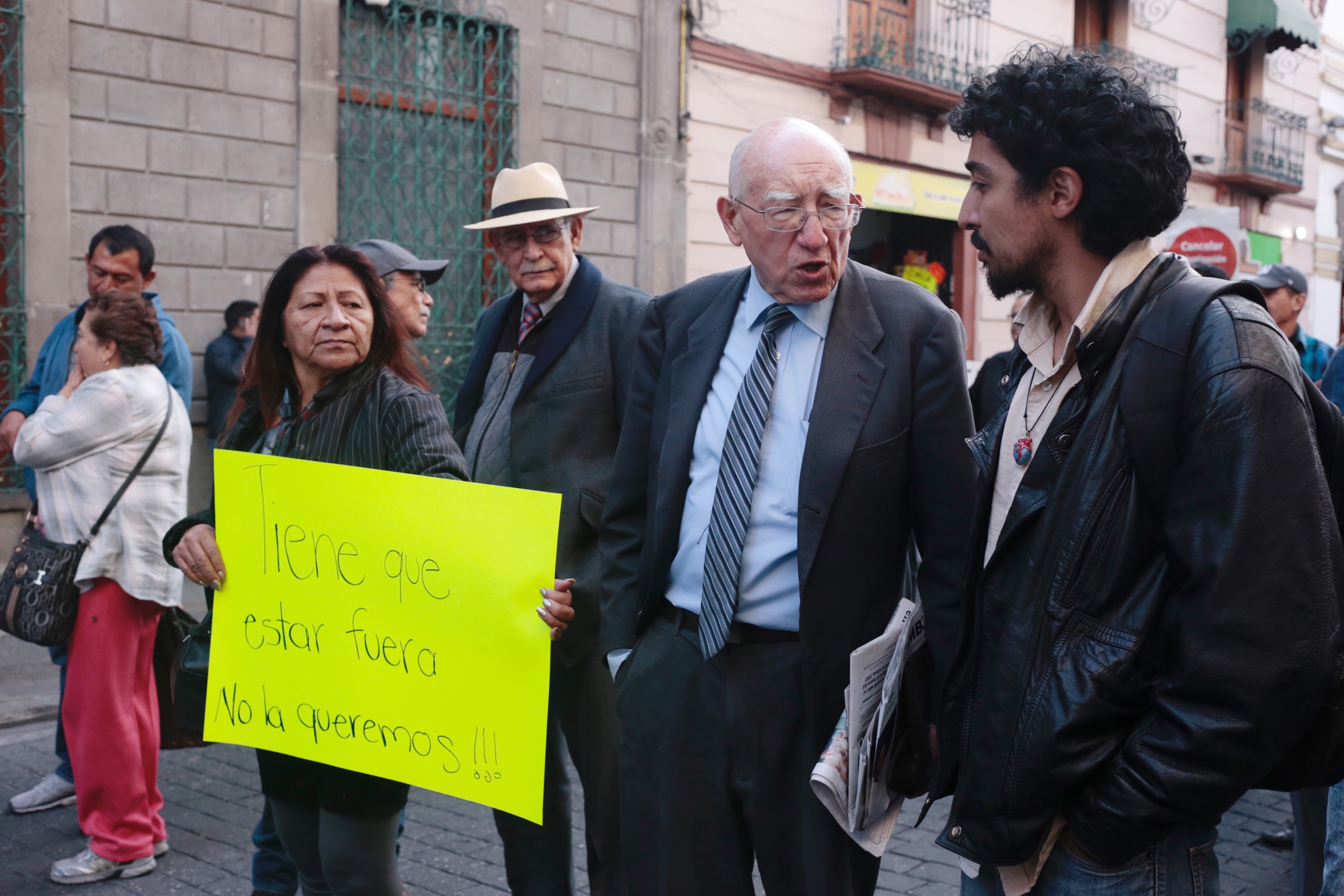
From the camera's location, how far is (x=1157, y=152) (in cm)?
176

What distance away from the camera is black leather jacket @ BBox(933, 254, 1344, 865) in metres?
1.53

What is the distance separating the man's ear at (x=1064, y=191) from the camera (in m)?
1.81

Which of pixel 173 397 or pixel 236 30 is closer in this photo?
pixel 173 397

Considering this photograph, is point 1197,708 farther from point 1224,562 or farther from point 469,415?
point 469,415

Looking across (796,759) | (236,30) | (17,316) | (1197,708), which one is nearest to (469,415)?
(796,759)

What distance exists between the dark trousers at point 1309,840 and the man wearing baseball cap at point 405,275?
3.32 metres

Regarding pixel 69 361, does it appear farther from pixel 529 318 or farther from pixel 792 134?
pixel 792 134

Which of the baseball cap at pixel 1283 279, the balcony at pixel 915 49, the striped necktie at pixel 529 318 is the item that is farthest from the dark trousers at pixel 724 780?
the balcony at pixel 915 49

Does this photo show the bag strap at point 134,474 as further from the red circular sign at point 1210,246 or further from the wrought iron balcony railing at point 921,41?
the wrought iron balcony railing at point 921,41

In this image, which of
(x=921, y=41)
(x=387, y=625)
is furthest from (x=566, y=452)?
(x=921, y=41)

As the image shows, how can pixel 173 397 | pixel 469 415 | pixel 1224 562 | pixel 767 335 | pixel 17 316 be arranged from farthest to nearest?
pixel 17 316
pixel 173 397
pixel 469 415
pixel 767 335
pixel 1224 562

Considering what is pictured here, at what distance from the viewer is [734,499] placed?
7.68 ft

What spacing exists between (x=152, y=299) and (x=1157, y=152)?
179 inches

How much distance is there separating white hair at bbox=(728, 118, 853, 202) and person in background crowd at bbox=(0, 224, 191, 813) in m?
2.69
